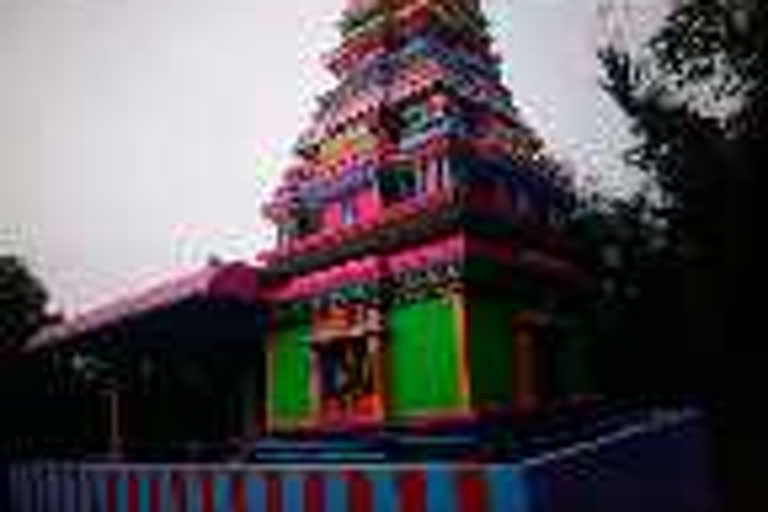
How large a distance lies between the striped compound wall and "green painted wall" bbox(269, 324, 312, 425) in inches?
100.0

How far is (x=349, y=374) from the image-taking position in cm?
1015

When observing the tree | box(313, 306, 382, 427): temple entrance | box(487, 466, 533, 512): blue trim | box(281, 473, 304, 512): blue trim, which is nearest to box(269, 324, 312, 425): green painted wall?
box(313, 306, 382, 427): temple entrance

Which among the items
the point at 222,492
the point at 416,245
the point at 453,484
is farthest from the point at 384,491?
the point at 416,245

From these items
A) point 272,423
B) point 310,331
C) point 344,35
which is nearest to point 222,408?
point 272,423

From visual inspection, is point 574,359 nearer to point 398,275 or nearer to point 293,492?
point 398,275

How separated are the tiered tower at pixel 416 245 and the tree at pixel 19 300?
5622mm

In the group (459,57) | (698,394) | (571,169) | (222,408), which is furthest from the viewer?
(222,408)

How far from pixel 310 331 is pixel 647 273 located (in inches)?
141

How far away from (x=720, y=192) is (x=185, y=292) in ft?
17.7

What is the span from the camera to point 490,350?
30.5 ft

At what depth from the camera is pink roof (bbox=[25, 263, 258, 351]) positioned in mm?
9891

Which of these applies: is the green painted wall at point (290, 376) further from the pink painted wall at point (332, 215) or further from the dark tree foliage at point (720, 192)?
the dark tree foliage at point (720, 192)

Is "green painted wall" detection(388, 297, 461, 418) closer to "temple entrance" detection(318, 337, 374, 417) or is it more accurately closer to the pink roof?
"temple entrance" detection(318, 337, 374, 417)

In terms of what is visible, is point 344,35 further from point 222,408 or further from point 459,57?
point 222,408
